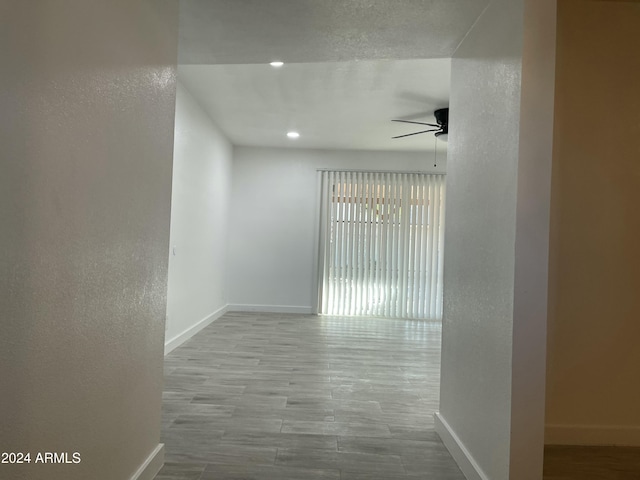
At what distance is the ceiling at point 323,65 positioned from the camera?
93.7 inches

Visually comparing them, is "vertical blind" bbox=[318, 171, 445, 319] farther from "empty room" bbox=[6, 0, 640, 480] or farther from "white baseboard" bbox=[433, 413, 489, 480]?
"white baseboard" bbox=[433, 413, 489, 480]

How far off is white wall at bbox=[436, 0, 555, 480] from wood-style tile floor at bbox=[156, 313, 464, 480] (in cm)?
40

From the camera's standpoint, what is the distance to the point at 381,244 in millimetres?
7691

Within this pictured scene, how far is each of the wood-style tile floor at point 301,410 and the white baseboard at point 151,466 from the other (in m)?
0.06

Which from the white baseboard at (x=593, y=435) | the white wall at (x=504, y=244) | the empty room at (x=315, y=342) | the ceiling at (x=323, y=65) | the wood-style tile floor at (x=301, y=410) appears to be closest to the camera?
the empty room at (x=315, y=342)

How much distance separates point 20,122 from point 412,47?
234 cm

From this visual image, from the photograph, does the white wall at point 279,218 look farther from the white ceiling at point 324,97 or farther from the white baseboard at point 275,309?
the white ceiling at point 324,97

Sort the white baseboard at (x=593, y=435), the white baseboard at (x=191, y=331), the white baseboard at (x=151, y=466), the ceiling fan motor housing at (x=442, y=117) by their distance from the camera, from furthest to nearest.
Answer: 1. the ceiling fan motor housing at (x=442, y=117)
2. the white baseboard at (x=191, y=331)
3. the white baseboard at (x=593, y=435)
4. the white baseboard at (x=151, y=466)

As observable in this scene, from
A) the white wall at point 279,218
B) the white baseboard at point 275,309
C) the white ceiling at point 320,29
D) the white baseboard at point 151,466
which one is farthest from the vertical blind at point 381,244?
the white baseboard at point 151,466

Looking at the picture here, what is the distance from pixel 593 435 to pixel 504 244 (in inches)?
65.9

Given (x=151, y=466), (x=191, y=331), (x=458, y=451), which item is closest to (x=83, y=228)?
(x=151, y=466)

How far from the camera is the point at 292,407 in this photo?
3.07 meters

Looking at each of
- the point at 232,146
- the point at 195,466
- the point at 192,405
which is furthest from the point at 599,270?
the point at 232,146

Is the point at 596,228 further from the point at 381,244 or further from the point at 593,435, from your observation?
the point at 381,244
